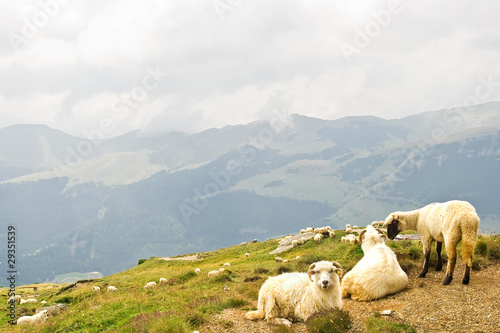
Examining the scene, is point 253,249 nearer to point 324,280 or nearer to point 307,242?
point 307,242

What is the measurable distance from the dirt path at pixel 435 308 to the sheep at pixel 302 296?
0.49m

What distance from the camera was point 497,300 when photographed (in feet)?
40.2

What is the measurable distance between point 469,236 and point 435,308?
3.47m

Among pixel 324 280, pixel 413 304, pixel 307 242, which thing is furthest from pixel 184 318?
pixel 307 242

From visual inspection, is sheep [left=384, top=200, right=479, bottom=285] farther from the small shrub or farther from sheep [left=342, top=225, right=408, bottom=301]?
the small shrub

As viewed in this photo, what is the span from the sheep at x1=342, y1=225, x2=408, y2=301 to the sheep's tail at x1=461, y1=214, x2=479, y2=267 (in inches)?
101

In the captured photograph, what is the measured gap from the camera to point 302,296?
14125 millimetres

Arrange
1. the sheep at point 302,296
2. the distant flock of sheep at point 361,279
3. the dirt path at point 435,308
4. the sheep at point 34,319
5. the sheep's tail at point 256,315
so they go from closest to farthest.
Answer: the dirt path at point 435,308, the sheep at point 302,296, the distant flock of sheep at point 361,279, the sheep's tail at point 256,315, the sheep at point 34,319

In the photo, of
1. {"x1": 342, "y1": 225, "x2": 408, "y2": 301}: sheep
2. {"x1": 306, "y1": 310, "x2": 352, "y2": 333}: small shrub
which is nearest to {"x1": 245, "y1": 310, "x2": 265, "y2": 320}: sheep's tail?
{"x1": 306, "y1": 310, "x2": 352, "y2": 333}: small shrub

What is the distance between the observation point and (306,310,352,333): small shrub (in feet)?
38.4

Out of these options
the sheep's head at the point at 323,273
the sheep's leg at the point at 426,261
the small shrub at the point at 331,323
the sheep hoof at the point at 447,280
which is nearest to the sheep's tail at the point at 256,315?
the sheep's head at the point at 323,273

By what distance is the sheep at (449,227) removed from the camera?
46.6ft

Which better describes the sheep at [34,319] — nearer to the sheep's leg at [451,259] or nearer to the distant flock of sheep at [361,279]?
the distant flock of sheep at [361,279]

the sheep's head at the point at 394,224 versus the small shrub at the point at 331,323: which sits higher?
the sheep's head at the point at 394,224
